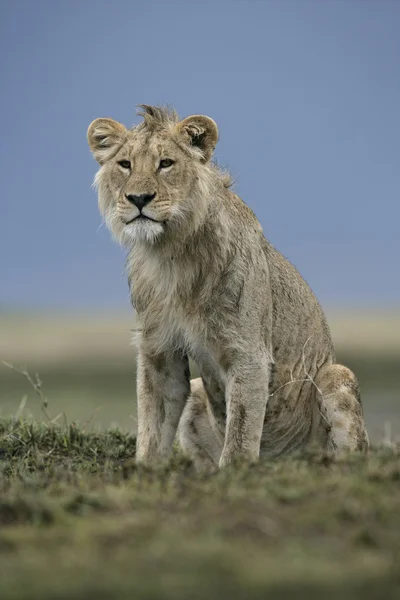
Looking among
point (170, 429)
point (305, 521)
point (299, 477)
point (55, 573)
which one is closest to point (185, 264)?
point (170, 429)

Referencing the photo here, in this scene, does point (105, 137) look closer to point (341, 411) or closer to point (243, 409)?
point (243, 409)

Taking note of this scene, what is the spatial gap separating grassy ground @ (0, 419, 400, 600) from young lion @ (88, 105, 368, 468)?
182cm

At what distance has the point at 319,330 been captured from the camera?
903 centimetres

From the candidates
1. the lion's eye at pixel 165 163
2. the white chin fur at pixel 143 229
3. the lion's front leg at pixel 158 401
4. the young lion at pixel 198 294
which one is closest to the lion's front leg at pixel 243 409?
the young lion at pixel 198 294

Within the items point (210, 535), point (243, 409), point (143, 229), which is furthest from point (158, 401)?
point (210, 535)

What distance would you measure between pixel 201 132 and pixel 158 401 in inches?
85.6

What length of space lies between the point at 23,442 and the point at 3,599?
6.21 meters

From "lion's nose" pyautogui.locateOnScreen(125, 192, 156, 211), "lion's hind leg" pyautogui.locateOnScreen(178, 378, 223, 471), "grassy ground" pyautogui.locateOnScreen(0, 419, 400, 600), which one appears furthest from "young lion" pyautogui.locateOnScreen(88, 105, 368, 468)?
"grassy ground" pyautogui.locateOnScreen(0, 419, 400, 600)

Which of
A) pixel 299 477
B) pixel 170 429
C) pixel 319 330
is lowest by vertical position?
pixel 299 477

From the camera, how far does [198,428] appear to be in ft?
29.2

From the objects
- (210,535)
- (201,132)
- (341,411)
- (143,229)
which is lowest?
(210,535)

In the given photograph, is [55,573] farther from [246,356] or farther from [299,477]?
[246,356]

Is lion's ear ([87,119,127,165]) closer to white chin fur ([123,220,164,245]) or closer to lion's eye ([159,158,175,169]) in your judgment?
lion's eye ([159,158,175,169])

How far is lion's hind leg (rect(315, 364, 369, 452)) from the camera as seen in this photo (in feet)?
27.9
